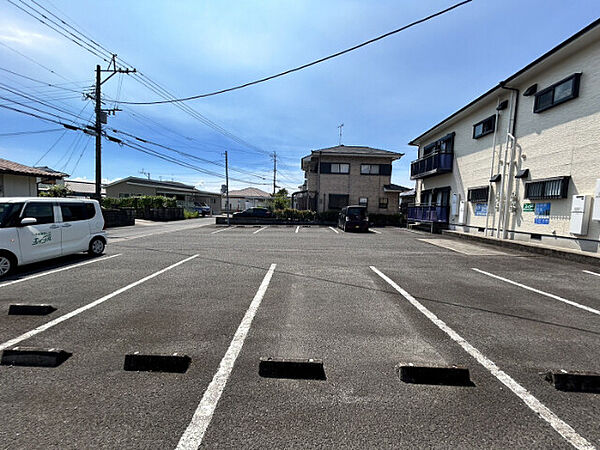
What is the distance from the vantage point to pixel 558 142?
962cm

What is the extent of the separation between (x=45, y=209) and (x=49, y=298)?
3.12m

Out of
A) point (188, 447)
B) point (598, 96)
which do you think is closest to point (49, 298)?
point (188, 447)

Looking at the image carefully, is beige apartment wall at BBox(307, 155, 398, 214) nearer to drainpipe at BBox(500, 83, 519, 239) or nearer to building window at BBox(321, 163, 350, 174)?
building window at BBox(321, 163, 350, 174)

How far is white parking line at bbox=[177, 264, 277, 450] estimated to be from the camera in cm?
176

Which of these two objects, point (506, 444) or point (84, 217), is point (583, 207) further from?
point (84, 217)

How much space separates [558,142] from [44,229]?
1562 cm

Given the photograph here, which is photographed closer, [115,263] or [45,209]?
[45,209]

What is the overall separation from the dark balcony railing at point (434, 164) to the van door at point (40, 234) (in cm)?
1759

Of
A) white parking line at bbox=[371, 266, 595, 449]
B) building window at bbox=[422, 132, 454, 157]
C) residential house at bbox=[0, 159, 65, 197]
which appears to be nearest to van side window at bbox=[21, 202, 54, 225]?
white parking line at bbox=[371, 266, 595, 449]

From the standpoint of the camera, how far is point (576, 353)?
9.59ft

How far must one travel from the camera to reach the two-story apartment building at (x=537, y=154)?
856 cm

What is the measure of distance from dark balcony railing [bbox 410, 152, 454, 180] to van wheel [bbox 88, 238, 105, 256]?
1688 centimetres

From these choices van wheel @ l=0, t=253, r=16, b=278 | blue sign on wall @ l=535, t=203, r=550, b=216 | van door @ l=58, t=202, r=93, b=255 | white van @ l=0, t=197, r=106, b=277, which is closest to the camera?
van wheel @ l=0, t=253, r=16, b=278

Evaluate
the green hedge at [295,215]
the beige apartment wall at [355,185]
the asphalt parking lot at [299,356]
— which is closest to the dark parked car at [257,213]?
the green hedge at [295,215]
